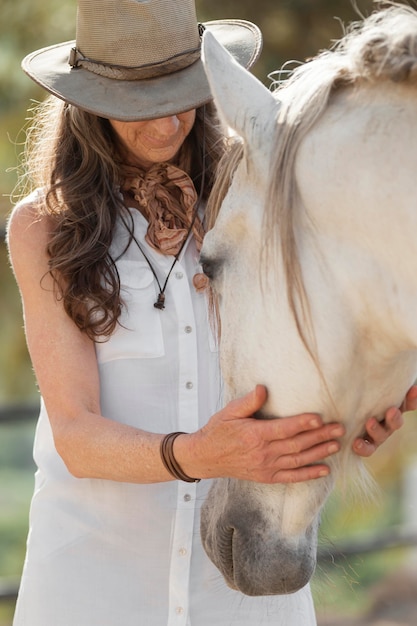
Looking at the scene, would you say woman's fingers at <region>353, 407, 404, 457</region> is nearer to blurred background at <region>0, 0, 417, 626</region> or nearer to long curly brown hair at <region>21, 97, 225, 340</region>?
long curly brown hair at <region>21, 97, 225, 340</region>

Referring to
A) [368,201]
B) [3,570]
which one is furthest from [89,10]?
[3,570]

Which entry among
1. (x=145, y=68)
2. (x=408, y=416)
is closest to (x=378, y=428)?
(x=145, y=68)

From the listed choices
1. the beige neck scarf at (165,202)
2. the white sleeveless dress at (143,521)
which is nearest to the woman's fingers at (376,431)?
the white sleeveless dress at (143,521)

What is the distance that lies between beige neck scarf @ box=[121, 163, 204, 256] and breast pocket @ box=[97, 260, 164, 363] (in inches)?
3.0

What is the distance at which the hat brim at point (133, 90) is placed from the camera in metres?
1.47

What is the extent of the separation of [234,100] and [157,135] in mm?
445

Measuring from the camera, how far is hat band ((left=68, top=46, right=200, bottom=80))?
1.52 meters

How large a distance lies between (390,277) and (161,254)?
0.59m

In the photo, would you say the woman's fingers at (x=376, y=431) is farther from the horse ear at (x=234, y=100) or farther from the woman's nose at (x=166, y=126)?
the woman's nose at (x=166, y=126)

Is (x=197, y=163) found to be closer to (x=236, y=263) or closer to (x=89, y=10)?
(x=89, y=10)

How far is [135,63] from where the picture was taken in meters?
1.51

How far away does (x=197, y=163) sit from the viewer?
1.69 meters

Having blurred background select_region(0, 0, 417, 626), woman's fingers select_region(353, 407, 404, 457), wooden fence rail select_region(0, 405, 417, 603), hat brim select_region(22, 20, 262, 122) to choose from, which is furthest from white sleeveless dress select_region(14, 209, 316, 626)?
wooden fence rail select_region(0, 405, 417, 603)

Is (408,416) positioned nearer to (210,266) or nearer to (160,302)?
(160,302)
